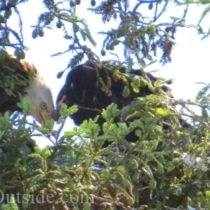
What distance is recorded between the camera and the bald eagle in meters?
3.01

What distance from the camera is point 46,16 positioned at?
3.22 m

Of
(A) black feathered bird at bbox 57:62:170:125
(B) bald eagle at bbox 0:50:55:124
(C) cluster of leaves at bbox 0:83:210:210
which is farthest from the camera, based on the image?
(A) black feathered bird at bbox 57:62:170:125

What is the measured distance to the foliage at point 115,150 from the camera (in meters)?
2.35

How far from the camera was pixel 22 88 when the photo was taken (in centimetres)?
354

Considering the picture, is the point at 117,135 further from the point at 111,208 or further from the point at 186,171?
the point at 186,171

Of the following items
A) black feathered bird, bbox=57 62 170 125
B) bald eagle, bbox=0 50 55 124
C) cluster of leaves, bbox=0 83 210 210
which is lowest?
cluster of leaves, bbox=0 83 210 210

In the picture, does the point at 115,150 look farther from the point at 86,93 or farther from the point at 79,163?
the point at 86,93

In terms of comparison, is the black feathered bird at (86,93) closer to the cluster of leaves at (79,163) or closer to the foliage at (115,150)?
the foliage at (115,150)

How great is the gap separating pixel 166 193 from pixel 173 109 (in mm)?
383

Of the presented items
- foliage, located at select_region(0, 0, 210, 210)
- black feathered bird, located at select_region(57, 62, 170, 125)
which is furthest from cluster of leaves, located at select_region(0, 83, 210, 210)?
black feathered bird, located at select_region(57, 62, 170, 125)

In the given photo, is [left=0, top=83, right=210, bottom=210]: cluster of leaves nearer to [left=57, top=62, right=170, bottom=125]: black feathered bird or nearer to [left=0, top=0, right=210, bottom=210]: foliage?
[left=0, top=0, right=210, bottom=210]: foliage

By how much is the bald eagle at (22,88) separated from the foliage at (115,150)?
0.19 ft

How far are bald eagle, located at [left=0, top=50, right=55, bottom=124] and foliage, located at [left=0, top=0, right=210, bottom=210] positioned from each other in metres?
0.06

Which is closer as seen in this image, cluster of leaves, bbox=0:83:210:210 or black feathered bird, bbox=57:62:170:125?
cluster of leaves, bbox=0:83:210:210
